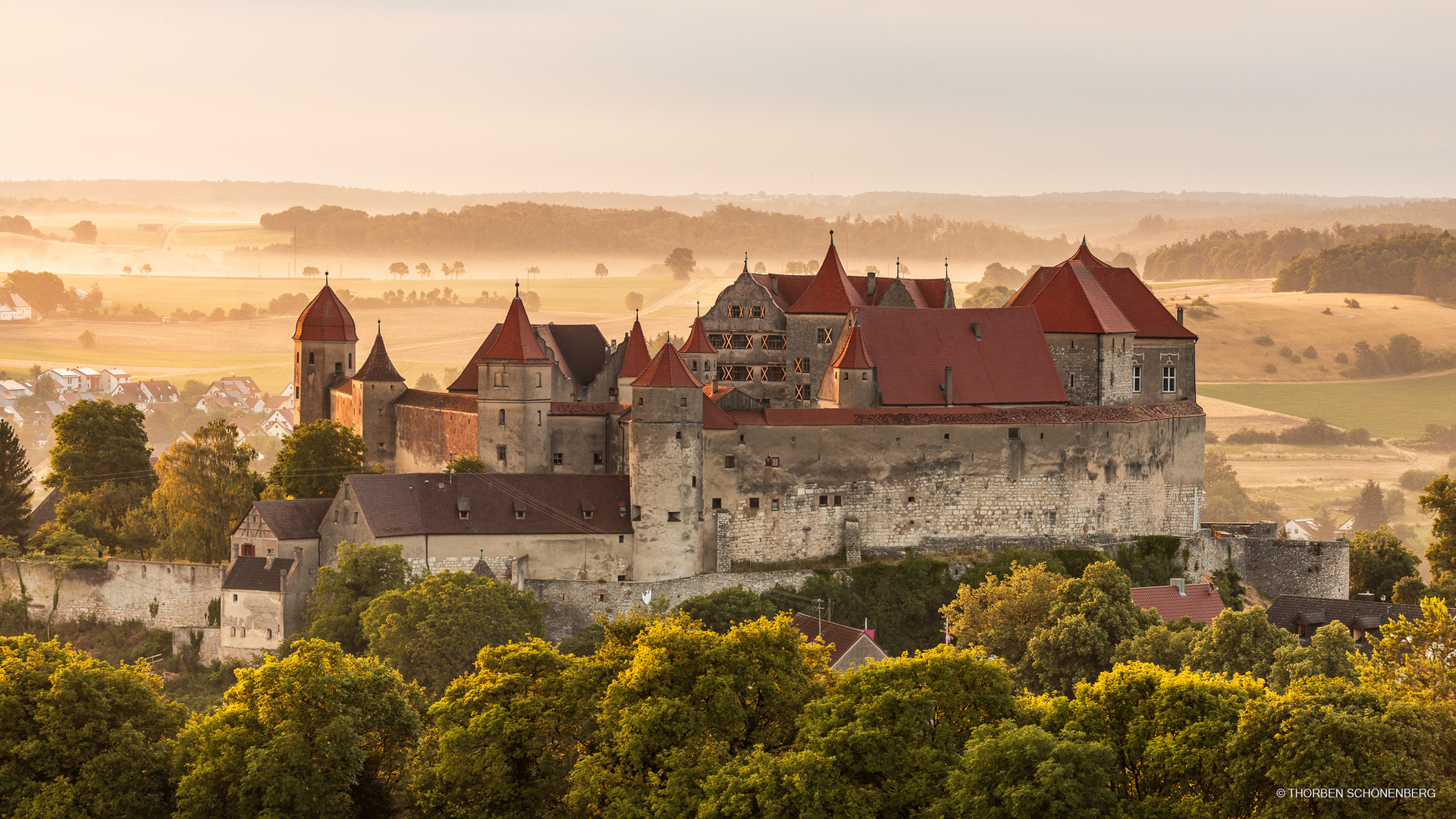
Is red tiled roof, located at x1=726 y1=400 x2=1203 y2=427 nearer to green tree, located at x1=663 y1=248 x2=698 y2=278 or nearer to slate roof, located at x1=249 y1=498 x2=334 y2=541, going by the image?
slate roof, located at x1=249 y1=498 x2=334 y2=541

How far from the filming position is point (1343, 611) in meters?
70.8

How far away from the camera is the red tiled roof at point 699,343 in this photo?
77250mm

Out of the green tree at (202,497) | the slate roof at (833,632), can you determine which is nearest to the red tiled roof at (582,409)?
the slate roof at (833,632)

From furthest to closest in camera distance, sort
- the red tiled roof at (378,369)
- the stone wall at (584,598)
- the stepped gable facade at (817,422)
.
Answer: the red tiled roof at (378,369), the stepped gable facade at (817,422), the stone wall at (584,598)

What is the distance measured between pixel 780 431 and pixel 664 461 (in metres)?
6.31

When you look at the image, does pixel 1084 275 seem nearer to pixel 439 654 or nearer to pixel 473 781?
pixel 439 654

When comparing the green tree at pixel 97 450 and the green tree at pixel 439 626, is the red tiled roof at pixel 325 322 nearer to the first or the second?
the green tree at pixel 97 450

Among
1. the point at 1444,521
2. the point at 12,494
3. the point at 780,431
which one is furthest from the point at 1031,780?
the point at 12,494

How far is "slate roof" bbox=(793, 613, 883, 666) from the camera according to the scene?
59.8 meters

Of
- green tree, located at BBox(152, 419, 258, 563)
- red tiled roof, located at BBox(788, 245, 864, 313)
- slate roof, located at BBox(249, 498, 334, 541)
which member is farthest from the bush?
slate roof, located at BBox(249, 498, 334, 541)

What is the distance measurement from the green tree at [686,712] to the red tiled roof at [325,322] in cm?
4462

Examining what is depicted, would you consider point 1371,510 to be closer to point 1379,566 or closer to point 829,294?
point 1379,566

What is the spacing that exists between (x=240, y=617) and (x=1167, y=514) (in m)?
42.4

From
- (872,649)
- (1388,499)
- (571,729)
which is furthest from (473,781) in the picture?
(1388,499)
